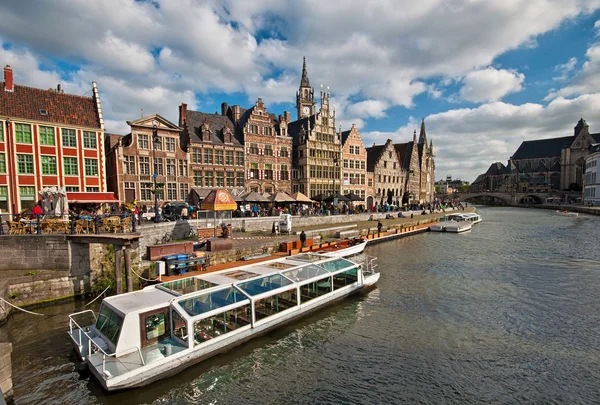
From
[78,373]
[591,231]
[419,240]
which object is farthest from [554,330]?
[591,231]

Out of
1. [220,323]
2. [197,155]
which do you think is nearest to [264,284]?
[220,323]

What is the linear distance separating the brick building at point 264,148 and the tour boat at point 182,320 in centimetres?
2629

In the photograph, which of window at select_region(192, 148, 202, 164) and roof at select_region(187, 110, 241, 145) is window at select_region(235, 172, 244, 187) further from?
window at select_region(192, 148, 202, 164)

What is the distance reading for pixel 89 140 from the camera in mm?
27125

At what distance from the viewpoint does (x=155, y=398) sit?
29.3 ft

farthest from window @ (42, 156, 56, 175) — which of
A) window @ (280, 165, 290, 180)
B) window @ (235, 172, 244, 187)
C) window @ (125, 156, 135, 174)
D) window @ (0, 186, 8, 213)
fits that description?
window @ (280, 165, 290, 180)

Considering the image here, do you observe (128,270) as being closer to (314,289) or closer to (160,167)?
(314,289)

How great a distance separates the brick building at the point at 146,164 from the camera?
30266 mm

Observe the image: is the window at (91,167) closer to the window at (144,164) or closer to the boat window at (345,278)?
the window at (144,164)

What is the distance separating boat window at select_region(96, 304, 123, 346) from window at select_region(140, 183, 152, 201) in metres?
23.0

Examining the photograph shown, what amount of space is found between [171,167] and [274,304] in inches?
968

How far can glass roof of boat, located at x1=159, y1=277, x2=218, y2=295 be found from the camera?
40.1 feet

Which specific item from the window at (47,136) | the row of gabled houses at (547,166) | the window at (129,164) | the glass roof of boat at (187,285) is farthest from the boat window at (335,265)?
the row of gabled houses at (547,166)

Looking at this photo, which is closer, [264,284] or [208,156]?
[264,284]
